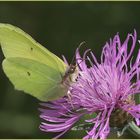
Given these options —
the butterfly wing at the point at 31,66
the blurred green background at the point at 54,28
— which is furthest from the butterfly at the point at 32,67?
the blurred green background at the point at 54,28

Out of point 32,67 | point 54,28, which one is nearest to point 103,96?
point 32,67

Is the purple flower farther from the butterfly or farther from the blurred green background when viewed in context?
the blurred green background

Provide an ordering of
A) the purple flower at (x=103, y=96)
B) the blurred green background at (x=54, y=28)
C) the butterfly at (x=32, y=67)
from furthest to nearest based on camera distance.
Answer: the blurred green background at (x=54, y=28), the butterfly at (x=32, y=67), the purple flower at (x=103, y=96)

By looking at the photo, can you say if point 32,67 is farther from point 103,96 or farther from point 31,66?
point 103,96

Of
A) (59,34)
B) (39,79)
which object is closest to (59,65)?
(39,79)

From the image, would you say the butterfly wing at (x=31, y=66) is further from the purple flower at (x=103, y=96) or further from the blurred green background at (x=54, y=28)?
the blurred green background at (x=54, y=28)

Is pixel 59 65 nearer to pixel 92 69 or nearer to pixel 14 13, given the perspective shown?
pixel 92 69
